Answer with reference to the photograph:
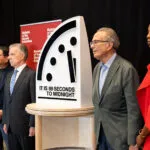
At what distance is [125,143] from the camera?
196 centimetres

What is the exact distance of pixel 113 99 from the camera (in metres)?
1.97

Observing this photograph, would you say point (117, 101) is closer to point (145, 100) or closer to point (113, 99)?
point (113, 99)

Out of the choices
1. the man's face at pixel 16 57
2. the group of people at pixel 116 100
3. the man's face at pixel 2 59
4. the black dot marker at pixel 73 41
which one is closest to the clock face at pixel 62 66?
the black dot marker at pixel 73 41

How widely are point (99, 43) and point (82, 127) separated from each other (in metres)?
0.66

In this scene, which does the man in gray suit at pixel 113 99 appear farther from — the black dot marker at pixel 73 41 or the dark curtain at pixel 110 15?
the dark curtain at pixel 110 15

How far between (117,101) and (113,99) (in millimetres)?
27

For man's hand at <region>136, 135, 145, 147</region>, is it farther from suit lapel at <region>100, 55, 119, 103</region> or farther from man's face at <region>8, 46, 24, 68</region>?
man's face at <region>8, 46, 24, 68</region>

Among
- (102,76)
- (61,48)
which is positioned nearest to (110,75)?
(102,76)

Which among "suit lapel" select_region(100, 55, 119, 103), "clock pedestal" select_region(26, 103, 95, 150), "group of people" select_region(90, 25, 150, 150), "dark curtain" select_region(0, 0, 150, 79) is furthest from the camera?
"dark curtain" select_region(0, 0, 150, 79)

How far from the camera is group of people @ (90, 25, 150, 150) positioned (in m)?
1.83

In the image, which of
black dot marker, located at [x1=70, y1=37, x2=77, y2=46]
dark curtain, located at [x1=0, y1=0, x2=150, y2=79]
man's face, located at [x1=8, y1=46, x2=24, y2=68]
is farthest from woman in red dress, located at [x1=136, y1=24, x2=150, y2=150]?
man's face, located at [x1=8, y1=46, x2=24, y2=68]

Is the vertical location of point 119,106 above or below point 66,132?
above

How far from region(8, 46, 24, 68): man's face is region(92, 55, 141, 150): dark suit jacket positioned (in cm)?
109

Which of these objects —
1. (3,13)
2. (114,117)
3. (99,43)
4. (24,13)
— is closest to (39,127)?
(114,117)
